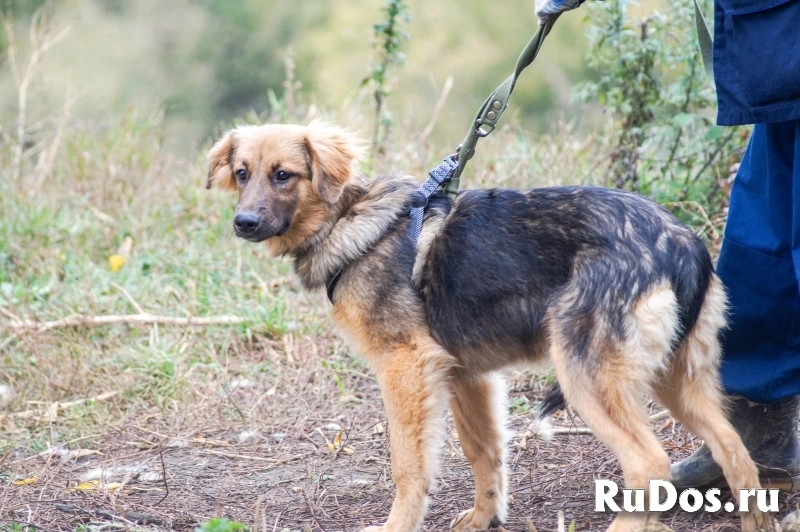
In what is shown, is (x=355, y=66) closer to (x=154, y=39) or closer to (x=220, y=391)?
(x=154, y=39)

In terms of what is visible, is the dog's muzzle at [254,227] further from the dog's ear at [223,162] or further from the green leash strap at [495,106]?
the green leash strap at [495,106]

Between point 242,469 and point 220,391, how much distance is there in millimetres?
890

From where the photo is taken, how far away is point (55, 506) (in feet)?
12.4

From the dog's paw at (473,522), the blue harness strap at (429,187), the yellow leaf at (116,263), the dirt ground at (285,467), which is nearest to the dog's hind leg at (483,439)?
the dog's paw at (473,522)

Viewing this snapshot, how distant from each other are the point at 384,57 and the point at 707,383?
4.34 m

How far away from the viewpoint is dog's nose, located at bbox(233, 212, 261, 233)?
3.70 m

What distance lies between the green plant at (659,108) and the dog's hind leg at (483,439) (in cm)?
222

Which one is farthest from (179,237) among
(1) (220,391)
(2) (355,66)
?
(2) (355,66)

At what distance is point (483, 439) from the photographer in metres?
3.75

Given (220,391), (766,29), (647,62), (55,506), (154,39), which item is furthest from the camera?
(154,39)

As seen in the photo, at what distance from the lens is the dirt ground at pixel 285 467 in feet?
12.1

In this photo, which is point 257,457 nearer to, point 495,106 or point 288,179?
point 288,179

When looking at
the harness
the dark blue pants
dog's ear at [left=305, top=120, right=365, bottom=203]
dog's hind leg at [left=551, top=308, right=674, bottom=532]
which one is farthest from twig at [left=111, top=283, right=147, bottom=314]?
the dark blue pants

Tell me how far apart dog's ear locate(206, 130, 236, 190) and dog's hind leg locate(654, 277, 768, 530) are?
2116 mm
